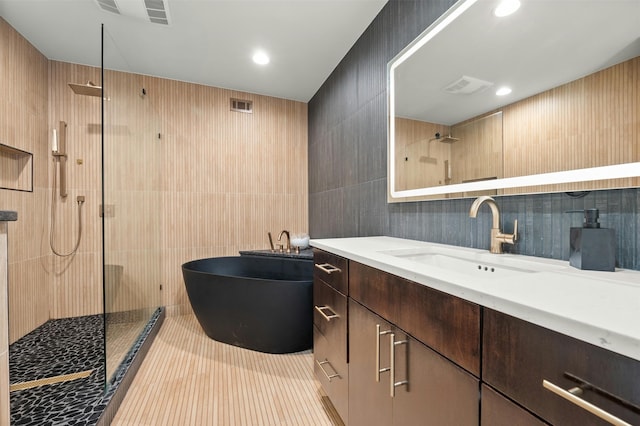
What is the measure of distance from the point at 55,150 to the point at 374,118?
2.95 m

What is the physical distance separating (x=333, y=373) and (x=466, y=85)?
158cm

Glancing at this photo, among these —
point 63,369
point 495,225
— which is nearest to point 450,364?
point 495,225

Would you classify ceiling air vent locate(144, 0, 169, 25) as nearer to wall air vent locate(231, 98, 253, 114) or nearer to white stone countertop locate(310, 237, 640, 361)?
wall air vent locate(231, 98, 253, 114)

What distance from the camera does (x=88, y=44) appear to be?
2471 mm

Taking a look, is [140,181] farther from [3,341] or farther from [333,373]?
[333,373]

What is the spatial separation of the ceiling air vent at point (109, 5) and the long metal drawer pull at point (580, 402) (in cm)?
288

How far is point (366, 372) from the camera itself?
1105mm

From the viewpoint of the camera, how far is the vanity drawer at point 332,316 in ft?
4.30

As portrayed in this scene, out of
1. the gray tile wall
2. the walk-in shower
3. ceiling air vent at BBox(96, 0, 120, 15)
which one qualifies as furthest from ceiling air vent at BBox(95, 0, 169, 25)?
the gray tile wall

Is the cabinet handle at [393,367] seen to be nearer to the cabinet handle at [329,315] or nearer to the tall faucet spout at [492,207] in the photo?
the cabinet handle at [329,315]

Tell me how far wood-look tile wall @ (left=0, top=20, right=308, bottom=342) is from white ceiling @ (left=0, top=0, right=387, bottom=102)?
0.68 feet

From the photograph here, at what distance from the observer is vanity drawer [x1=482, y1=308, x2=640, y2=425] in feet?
1.28

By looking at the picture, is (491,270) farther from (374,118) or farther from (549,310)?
(374,118)

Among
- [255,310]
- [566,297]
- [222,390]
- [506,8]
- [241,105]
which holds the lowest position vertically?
[222,390]
